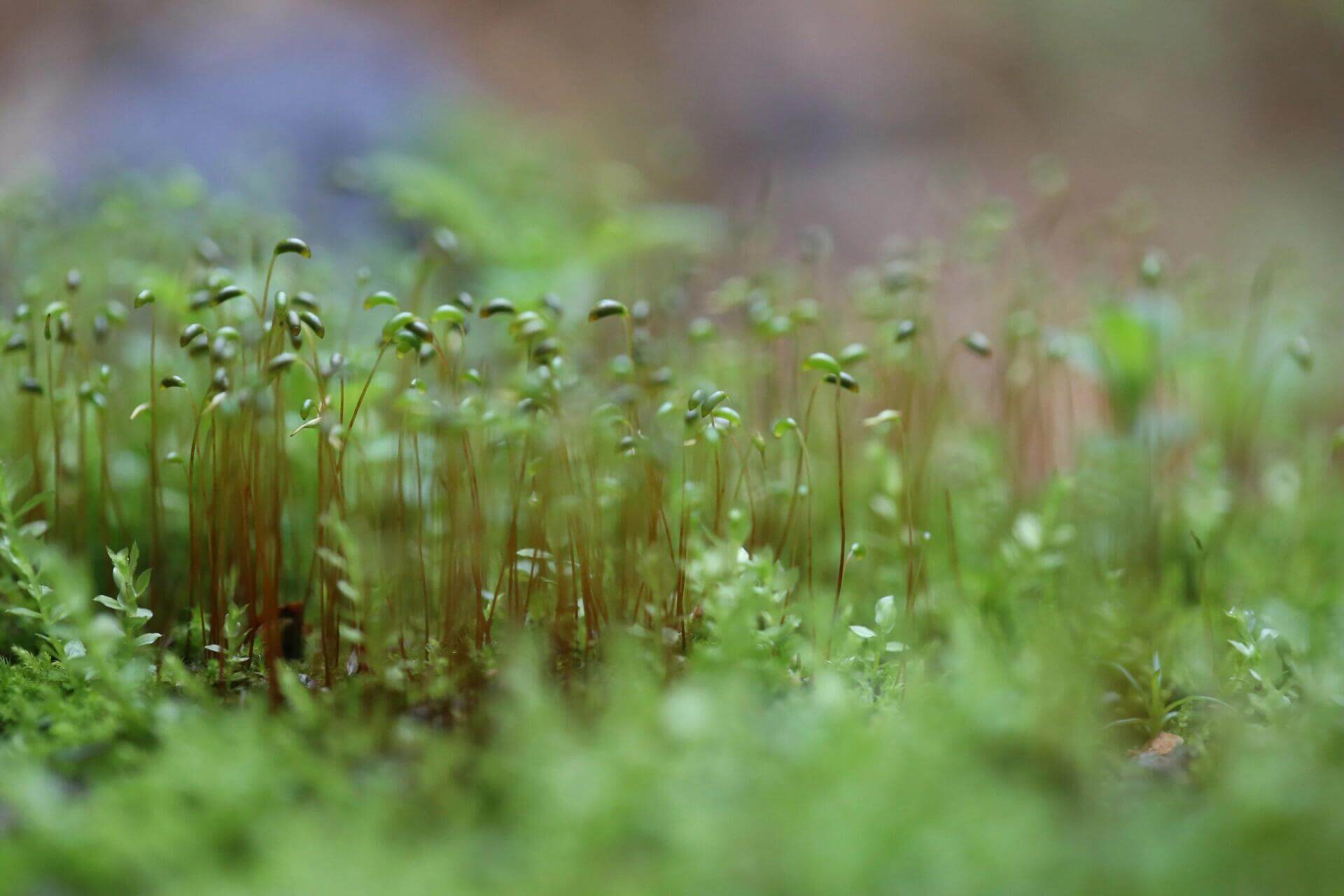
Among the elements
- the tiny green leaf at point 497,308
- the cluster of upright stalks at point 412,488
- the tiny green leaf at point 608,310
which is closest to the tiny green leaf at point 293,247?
the cluster of upright stalks at point 412,488

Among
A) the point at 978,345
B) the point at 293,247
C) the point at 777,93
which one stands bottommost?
the point at 978,345

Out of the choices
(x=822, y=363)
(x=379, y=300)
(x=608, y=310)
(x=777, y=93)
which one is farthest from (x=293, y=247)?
(x=777, y=93)

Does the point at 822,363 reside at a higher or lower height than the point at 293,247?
lower

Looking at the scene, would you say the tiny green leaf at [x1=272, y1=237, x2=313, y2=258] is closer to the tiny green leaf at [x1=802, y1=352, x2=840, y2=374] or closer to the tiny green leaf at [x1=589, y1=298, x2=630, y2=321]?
the tiny green leaf at [x1=589, y1=298, x2=630, y2=321]

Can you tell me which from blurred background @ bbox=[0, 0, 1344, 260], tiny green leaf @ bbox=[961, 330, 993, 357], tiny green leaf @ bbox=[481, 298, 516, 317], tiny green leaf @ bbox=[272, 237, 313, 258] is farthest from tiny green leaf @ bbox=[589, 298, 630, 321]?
blurred background @ bbox=[0, 0, 1344, 260]

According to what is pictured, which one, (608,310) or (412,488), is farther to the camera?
(412,488)

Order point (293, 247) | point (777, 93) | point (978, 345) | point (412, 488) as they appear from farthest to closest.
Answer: point (777, 93) → point (412, 488) → point (978, 345) → point (293, 247)

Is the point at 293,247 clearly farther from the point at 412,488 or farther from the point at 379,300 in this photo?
the point at 412,488

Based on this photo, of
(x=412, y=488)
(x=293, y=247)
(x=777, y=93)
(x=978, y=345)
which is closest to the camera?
(x=293, y=247)
